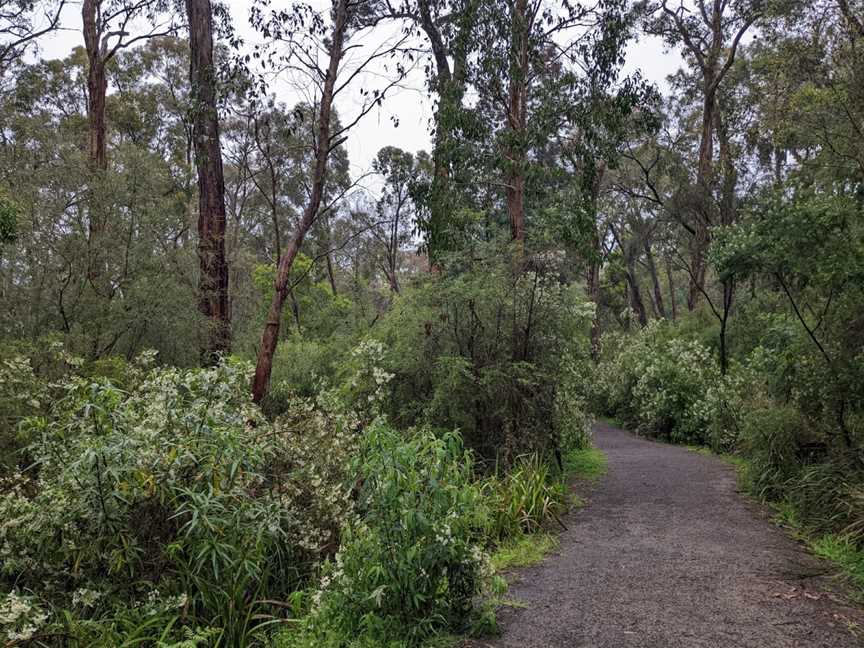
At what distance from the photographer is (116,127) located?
69.7ft

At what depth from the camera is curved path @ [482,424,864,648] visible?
153 inches

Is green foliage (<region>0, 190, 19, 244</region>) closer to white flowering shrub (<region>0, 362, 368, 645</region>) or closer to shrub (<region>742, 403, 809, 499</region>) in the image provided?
white flowering shrub (<region>0, 362, 368, 645</region>)

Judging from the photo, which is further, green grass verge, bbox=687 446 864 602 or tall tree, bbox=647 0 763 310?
tall tree, bbox=647 0 763 310

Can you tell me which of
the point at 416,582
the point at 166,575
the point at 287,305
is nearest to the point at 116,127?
the point at 287,305

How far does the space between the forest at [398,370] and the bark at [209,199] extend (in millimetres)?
54

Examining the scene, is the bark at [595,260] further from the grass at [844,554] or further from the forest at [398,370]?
the grass at [844,554]

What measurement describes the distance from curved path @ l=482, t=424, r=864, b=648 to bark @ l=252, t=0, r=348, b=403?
204 inches

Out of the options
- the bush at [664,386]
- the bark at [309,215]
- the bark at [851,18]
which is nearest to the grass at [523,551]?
the bark at [309,215]

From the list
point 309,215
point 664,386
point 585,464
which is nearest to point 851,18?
point 664,386

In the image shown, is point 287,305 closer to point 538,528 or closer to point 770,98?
point 770,98

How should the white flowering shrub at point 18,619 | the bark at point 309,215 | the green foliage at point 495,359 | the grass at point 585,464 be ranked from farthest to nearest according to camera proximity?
the bark at point 309,215, the grass at point 585,464, the green foliage at point 495,359, the white flowering shrub at point 18,619

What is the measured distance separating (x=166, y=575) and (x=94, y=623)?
1.72 ft

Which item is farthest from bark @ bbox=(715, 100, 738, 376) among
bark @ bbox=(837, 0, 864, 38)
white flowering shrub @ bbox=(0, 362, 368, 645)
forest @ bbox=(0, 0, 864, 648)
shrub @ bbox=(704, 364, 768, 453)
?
white flowering shrub @ bbox=(0, 362, 368, 645)

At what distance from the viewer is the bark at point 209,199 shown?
11273 mm
